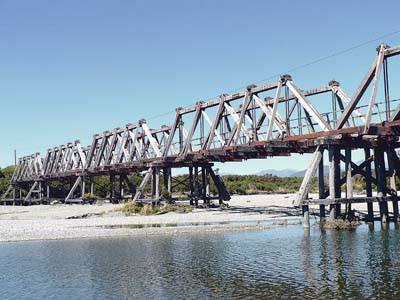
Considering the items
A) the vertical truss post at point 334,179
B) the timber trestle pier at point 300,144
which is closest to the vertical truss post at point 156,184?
the timber trestle pier at point 300,144

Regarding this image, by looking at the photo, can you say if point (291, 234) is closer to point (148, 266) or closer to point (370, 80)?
point (370, 80)

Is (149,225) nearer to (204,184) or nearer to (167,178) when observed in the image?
(167,178)

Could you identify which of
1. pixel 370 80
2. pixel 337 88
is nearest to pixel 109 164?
pixel 337 88

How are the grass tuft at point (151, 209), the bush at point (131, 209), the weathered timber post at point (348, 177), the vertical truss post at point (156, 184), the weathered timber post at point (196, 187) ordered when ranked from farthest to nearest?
the weathered timber post at point (196, 187) → the vertical truss post at point (156, 184) → the bush at point (131, 209) → the grass tuft at point (151, 209) → the weathered timber post at point (348, 177)

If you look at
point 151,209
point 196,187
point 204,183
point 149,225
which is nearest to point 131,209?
point 151,209

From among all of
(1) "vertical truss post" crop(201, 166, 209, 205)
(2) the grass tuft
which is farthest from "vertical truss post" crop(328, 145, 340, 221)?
(1) "vertical truss post" crop(201, 166, 209, 205)

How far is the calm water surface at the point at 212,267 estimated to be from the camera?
17156 mm

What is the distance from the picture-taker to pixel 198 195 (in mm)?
59531

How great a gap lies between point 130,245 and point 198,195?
29.8 m

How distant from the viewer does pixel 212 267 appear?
21750 millimetres

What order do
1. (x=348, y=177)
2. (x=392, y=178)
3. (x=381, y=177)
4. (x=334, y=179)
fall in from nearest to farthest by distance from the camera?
(x=334, y=179) < (x=348, y=177) < (x=381, y=177) < (x=392, y=178)

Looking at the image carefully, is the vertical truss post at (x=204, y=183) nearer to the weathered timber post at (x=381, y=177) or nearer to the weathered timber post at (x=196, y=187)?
the weathered timber post at (x=196, y=187)

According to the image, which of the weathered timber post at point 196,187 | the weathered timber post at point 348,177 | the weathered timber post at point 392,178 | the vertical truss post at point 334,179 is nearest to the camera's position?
the vertical truss post at point 334,179

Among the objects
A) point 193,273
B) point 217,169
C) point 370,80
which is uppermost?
point 370,80
